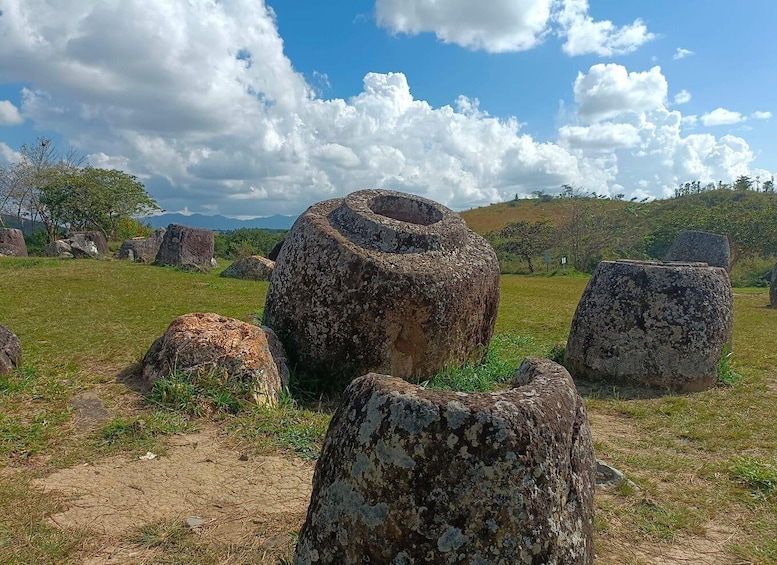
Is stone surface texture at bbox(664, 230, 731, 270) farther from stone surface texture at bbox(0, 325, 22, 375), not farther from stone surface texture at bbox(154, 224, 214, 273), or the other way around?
stone surface texture at bbox(0, 325, 22, 375)

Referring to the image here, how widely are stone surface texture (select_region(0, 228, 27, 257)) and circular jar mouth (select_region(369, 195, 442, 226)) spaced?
2262cm

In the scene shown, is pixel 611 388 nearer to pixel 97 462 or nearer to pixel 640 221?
pixel 97 462

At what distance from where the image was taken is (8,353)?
6.29m

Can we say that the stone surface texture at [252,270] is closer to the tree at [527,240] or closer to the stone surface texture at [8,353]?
the stone surface texture at [8,353]

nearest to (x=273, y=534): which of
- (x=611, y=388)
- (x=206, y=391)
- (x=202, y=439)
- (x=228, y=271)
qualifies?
(x=202, y=439)

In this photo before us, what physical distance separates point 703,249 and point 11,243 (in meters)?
27.9

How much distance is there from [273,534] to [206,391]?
2268mm

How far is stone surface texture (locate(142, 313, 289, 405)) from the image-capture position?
5.69 m

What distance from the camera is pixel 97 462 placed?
4.46 metres

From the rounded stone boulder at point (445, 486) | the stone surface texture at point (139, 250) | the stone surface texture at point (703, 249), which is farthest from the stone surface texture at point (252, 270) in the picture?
the rounded stone boulder at point (445, 486)

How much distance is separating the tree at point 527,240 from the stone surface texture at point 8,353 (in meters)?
31.9

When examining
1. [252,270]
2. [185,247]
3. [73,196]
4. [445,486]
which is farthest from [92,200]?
[445,486]

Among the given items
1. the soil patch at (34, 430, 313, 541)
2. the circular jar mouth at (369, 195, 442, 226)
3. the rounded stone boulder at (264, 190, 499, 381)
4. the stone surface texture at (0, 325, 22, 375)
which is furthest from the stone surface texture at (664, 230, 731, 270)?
the stone surface texture at (0, 325, 22, 375)

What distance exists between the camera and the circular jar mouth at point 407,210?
788 centimetres
